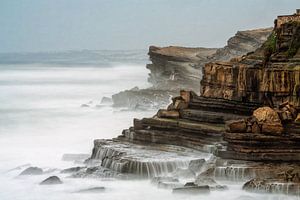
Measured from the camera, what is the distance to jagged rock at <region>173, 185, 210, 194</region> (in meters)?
22.8

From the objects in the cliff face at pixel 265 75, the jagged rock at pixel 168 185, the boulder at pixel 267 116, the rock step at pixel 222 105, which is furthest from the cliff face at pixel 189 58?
the jagged rock at pixel 168 185

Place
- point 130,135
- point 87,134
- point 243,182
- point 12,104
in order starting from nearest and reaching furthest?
point 243,182 < point 130,135 < point 87,134 < point 12,104

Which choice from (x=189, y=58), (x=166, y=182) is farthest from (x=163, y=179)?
(x=189, y=58)

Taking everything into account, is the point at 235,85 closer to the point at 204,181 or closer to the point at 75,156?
the point at 204,181

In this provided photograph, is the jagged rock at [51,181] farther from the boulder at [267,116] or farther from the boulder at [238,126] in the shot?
the boulder at [267,116]

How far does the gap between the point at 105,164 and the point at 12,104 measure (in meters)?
35.6

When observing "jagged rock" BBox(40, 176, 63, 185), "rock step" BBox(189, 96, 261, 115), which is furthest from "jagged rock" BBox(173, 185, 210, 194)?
"rock step" BBox(189, 96, 261, 115)

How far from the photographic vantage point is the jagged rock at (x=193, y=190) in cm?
2278

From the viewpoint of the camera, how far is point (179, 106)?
1140 inches

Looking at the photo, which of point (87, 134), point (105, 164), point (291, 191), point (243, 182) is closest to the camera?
point (291, 191)

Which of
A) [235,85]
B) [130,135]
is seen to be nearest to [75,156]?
[130,135]

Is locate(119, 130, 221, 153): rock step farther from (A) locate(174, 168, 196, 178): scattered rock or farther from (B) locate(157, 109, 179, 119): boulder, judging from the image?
(A) locate(174, 168, 196, 178): scattered rock

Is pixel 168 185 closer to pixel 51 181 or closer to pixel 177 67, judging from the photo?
pixel 51 181

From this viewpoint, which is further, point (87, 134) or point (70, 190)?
point (87, 134)
